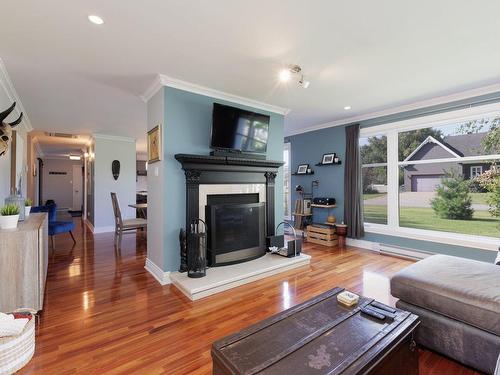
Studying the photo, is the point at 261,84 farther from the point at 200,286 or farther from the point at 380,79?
the point at 200,286

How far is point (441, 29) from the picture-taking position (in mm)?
2123

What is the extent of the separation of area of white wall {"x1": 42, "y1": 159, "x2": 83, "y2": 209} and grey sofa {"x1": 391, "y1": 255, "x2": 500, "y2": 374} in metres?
13.1

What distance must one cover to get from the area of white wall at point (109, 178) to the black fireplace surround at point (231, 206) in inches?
169

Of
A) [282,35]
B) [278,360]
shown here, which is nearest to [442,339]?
[278,360]

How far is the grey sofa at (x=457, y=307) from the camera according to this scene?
5.08 ft

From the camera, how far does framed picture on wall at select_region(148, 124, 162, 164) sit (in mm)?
3107

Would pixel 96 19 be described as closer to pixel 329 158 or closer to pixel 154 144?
pixel 154 144

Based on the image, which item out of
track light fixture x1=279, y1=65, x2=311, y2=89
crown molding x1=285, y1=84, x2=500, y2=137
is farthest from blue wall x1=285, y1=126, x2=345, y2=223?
track light fixture x1=279, y1=65, x2=311, y2=89

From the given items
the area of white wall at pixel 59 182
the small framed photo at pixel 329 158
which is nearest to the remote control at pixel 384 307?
the small framed photo at pixel 329 158

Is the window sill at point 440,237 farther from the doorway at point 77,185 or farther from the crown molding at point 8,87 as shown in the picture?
the doorway at point 77,185

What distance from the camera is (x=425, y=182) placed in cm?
412

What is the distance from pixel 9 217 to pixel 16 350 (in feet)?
3.81

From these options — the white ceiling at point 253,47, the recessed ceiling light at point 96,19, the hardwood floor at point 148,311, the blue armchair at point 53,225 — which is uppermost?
the white ceiling at point 253,47

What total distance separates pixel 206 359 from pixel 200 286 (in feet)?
3.20
